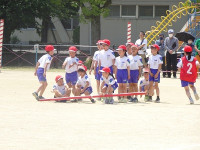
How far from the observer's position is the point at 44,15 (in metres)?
45.3

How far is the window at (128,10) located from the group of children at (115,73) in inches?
1217

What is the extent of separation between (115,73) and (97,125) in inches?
250

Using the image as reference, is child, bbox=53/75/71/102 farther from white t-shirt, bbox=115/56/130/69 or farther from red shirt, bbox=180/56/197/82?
red shirt, bbox=180/56/197/82

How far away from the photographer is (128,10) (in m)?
52.1

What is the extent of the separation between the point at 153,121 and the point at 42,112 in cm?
296

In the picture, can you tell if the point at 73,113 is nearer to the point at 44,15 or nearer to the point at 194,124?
the point at 194,124

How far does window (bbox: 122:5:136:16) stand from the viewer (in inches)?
2046

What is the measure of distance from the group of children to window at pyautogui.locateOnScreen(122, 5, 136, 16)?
30905mm

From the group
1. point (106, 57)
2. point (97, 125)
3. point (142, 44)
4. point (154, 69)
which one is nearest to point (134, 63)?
point (154, 69)

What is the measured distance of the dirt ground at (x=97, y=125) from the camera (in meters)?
11.9

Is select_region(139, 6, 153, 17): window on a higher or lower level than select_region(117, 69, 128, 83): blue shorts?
higher

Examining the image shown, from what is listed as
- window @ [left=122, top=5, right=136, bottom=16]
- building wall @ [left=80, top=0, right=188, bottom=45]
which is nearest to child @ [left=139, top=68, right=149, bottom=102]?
building wall @ [left=80, top=0, right=188, bottom=45]

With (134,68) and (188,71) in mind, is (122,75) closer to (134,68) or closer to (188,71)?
(134,68)

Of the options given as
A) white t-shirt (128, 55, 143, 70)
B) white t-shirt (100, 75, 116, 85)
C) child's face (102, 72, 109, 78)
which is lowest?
white t-shirt (100, 75, 116, 85)
